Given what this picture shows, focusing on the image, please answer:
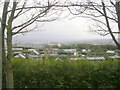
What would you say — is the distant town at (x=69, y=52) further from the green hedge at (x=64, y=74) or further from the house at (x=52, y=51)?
the green hedge at (x=64, y=74)

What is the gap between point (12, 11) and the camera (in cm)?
465

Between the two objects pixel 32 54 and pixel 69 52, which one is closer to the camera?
pixel 69 52

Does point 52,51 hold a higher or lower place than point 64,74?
higher

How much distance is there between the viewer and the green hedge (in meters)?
6.33

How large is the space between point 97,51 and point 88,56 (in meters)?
0.35

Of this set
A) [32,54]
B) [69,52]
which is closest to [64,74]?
[69,52]

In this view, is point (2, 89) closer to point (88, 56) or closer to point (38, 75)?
point (38, 75)

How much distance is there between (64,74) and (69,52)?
1.88 ft

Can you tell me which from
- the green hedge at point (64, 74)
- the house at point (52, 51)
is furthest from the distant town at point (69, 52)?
the green hedge at point (64, 74)

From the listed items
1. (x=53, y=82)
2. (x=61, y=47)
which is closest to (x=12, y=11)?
(x=61, y=47)

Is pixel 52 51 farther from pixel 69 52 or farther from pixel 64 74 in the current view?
pixel 64 74

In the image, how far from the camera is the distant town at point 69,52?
20.1 feet

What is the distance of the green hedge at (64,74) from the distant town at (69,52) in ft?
0.52

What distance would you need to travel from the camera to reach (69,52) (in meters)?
6.45
